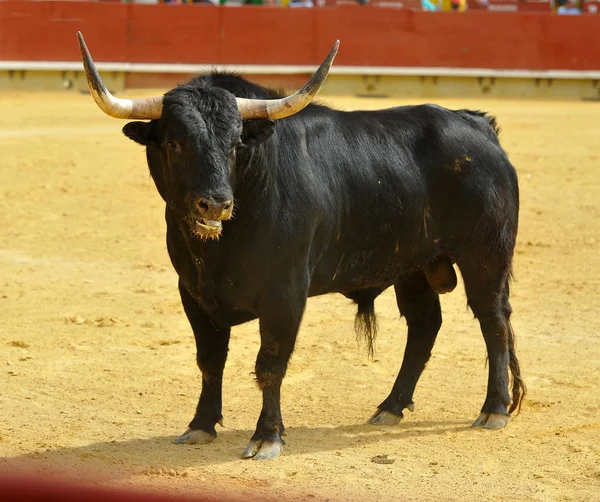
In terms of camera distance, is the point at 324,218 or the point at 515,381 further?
the point at 515,381

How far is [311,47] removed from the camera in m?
19.2

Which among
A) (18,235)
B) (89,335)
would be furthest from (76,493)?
(18,235)

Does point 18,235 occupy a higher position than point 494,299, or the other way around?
point 494,299

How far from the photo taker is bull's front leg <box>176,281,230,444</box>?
5008mm

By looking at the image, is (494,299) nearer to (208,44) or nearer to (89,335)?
(89,335)

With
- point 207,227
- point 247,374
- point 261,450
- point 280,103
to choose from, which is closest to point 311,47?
point 247,374

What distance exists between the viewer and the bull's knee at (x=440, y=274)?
570 centimetres

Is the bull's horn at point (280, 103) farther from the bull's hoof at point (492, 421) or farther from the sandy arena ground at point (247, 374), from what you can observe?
the bull's hoof at point (492, 421)

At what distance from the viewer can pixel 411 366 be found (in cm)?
571

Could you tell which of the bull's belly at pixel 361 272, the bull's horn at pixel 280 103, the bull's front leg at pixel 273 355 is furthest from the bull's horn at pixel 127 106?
the bull's belly at pixel 361 272

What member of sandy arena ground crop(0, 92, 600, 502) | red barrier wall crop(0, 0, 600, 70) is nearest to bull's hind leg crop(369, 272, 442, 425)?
sandy arena ground crop(0, 92, 600, 502)

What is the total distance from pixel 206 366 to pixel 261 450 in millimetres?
497

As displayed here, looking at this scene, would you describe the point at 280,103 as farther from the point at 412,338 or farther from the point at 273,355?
the point at 412,338

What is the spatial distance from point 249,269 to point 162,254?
194 inches
